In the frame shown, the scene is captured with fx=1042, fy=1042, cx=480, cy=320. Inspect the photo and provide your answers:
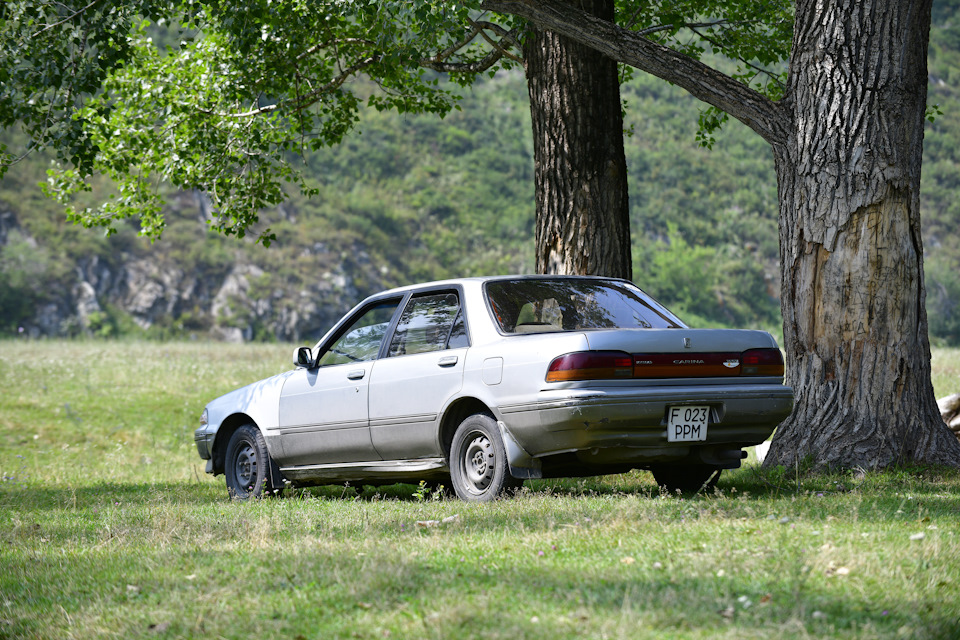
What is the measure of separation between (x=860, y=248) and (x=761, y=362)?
1.65 m

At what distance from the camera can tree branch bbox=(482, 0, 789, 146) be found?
837 centimetres

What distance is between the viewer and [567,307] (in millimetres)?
7098

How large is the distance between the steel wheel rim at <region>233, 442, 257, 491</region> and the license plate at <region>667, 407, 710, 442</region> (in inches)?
146

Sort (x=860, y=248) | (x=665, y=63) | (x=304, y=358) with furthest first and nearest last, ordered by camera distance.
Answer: (x=665, y=63), (x=304, y=358), (x=860, y=248)

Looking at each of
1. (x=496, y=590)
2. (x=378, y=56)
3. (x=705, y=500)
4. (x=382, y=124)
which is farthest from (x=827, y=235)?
(x=382, y=124)

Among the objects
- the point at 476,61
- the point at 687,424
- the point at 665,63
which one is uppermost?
the point at 476,61

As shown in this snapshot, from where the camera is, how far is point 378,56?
1304 centimetres

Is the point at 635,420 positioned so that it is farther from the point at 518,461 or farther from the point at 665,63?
the point at 665,63

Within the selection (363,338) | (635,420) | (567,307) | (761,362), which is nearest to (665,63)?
(567,307)

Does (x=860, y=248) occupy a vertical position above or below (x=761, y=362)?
above

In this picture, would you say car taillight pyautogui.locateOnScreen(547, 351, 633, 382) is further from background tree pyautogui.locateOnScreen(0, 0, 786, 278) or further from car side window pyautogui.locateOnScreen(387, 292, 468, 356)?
background tree pyautogui.locateOnScreen(0, 0, 786, 278)

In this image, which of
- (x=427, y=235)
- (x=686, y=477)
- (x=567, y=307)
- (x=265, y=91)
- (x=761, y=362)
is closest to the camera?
(x=761, y=362)

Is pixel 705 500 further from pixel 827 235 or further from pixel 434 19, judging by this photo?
pixel 434 19

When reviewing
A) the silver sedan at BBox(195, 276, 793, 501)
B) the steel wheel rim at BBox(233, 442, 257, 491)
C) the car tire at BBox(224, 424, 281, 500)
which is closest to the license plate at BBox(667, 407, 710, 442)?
the silver sedan at BBox(195, 276, 793, 501)
